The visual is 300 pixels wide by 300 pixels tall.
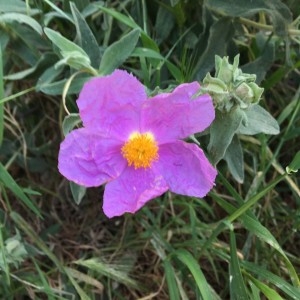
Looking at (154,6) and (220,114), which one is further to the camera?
(154,6)

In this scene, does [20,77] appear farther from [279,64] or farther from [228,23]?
[279,64]

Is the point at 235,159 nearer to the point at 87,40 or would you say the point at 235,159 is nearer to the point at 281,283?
the point at 281,283

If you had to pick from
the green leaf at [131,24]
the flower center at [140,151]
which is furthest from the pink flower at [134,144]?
the green leaf at [131,24]

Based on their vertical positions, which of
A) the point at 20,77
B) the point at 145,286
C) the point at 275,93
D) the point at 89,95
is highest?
the point at 89,95

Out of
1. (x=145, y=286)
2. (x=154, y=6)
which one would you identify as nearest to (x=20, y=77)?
(x=154, y=6)

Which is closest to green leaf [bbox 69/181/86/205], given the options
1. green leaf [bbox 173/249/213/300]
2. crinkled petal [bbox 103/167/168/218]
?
crinkled petal [bbox 103/167/168/218]

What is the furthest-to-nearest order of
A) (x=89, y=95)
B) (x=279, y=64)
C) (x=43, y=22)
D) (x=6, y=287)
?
(x=279, y=64) → (x=6, y=287) → (x=43, y=22) → (x=89, y=95)

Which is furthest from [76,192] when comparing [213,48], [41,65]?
[213,48]

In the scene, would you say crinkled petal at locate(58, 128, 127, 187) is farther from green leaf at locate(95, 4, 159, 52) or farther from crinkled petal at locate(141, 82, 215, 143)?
green leaf at locate(95, 4, 159, 52)
